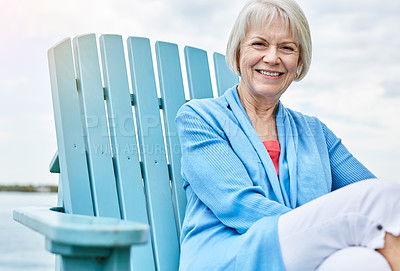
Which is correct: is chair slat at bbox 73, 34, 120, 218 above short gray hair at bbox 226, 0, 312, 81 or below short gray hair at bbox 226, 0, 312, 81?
below

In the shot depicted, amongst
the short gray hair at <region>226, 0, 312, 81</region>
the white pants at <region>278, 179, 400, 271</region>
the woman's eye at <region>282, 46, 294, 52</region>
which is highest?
→ the short gray hair at <region>226, 0, 312, 81</region>

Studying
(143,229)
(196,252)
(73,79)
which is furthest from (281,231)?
(73,79)

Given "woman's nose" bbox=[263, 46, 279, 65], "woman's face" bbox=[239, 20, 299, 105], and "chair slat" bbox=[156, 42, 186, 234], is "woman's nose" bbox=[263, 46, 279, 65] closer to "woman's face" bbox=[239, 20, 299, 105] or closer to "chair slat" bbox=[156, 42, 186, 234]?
"woman's face" bbox=[239, 20, 299, 105]

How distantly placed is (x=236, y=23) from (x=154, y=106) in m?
0.50

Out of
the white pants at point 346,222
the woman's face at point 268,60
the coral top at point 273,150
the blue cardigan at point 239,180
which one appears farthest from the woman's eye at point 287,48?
the white pants at point 346,222

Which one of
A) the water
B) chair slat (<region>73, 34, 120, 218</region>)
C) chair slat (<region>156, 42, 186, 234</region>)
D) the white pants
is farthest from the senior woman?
the water

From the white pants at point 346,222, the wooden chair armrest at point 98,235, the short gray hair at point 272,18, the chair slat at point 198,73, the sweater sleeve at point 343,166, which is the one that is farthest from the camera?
the chair slat at point 198,73

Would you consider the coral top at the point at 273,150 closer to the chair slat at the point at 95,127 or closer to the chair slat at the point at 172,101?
the chair slat at the point at 172,101

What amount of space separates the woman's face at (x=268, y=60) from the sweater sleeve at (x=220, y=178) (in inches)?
11.1

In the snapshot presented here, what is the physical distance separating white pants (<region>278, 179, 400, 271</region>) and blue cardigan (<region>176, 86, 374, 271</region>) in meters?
0.08

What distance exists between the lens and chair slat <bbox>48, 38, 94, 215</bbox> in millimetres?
1884

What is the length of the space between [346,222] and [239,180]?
44 centimetres

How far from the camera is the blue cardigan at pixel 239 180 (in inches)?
57.1

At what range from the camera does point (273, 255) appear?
135 centimetres
